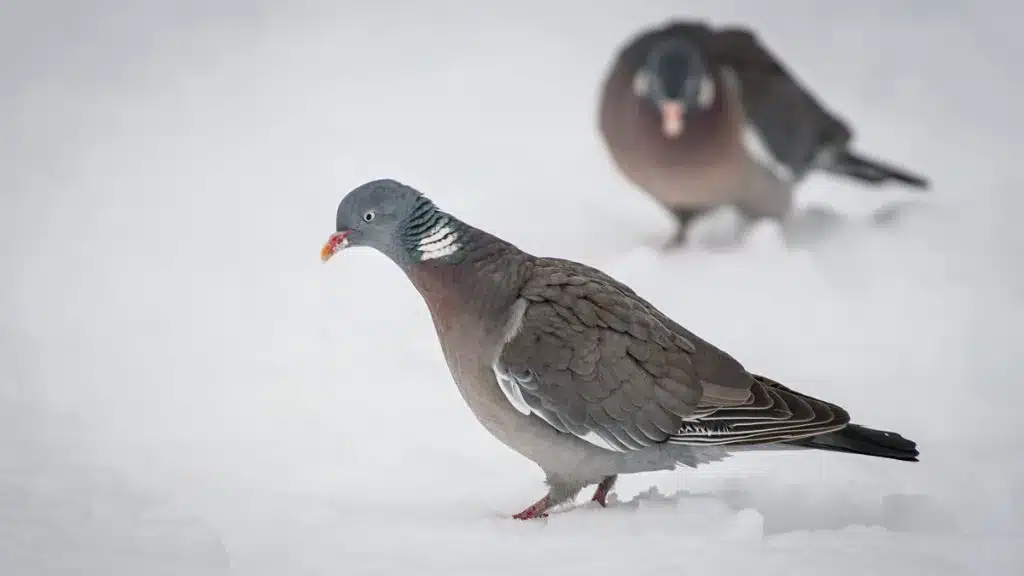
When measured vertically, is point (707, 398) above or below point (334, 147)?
below

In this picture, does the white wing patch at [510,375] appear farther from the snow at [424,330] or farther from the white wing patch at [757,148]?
the white wing patch at [757,148]

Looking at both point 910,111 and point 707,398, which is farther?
point 910,111

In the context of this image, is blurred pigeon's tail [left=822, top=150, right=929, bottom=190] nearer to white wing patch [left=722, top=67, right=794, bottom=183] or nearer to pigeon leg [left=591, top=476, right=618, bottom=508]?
white wing patch [left=722, top=67, right=794, bottom=183]

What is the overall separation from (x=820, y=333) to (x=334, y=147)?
Answer: 3.47 m

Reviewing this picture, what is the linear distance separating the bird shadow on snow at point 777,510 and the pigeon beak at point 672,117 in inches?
99.7

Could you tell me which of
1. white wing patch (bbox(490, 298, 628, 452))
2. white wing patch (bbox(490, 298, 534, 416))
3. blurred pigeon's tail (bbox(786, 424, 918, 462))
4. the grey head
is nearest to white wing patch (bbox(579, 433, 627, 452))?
white wing patch (bbox(490, 298, 628, 452))

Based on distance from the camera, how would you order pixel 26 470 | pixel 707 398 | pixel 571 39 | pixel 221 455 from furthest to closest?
pixel 571 39 < pixel 221 455 < pixel 26 470 < pixel 707 398

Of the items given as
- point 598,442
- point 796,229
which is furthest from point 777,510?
point 796,229

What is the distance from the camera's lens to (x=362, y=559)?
3316 millimetres

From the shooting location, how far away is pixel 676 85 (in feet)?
19.6

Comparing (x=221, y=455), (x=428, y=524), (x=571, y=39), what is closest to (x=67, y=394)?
(x=221, y=455)

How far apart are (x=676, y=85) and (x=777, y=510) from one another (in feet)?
9.24

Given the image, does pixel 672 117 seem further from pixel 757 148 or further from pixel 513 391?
pixel 513 391

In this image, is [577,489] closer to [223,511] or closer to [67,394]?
[223,511]
